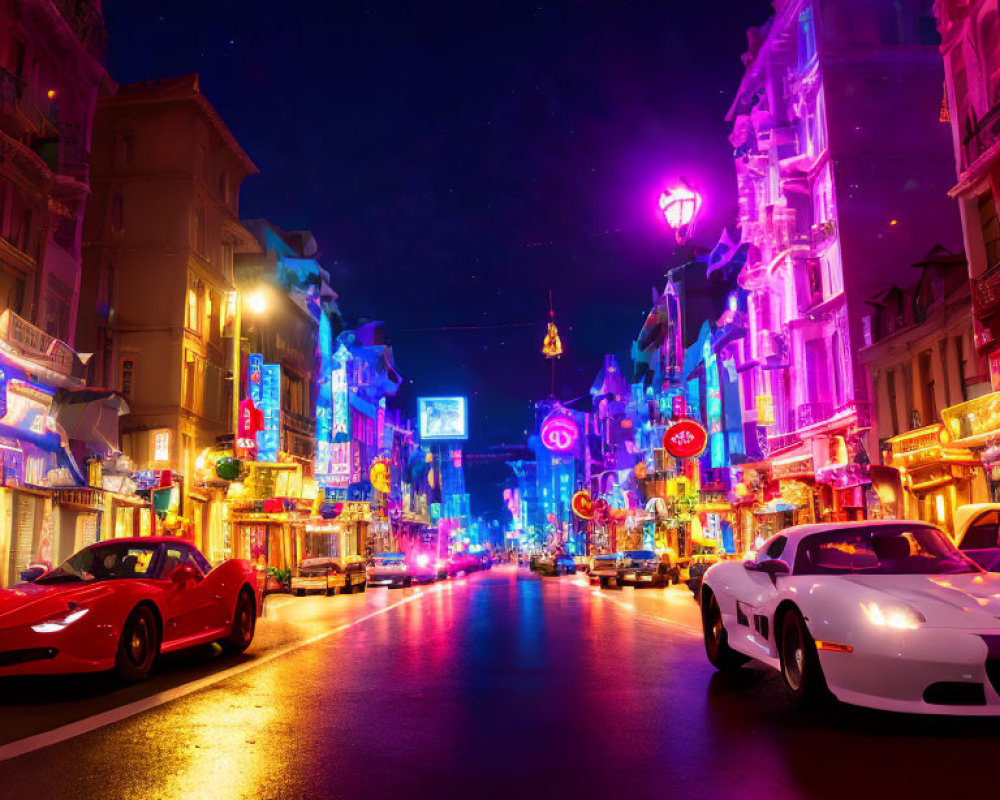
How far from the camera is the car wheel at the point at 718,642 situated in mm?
9664

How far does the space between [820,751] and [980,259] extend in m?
21.7

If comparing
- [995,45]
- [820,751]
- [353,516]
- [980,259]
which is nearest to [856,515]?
[980,259]

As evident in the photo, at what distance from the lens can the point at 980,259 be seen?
24.2m

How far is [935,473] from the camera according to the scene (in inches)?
1102

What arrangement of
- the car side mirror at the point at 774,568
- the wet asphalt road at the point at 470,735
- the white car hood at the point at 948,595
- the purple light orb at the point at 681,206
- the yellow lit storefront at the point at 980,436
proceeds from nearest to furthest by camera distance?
the wet asphalt road at the point at 470,735
the white car hood at the point at 948,595
the car side mirror at the point at 774,568
the yellow lit storefront at the point at 980,436
the purple light orb at the point at 681,206

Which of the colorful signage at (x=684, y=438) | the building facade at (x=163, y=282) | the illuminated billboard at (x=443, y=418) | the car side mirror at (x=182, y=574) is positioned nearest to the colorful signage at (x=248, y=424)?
the building facade at (x=163, y=282)

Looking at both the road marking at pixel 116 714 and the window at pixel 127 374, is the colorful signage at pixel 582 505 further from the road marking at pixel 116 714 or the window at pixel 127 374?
the road marking at pixel 116 714

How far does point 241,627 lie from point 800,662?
747cm

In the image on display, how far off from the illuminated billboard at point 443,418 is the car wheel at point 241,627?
73220mm

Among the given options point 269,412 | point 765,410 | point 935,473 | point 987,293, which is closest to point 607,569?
point 765,410

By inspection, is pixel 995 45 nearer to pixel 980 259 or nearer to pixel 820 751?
pixel 980 259

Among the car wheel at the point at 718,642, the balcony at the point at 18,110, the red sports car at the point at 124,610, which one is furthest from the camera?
the balcony at the point at 18,110

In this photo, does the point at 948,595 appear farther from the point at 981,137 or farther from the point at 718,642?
the point at 981,137

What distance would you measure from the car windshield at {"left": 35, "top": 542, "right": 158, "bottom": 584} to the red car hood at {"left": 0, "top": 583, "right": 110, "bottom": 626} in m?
0.83
